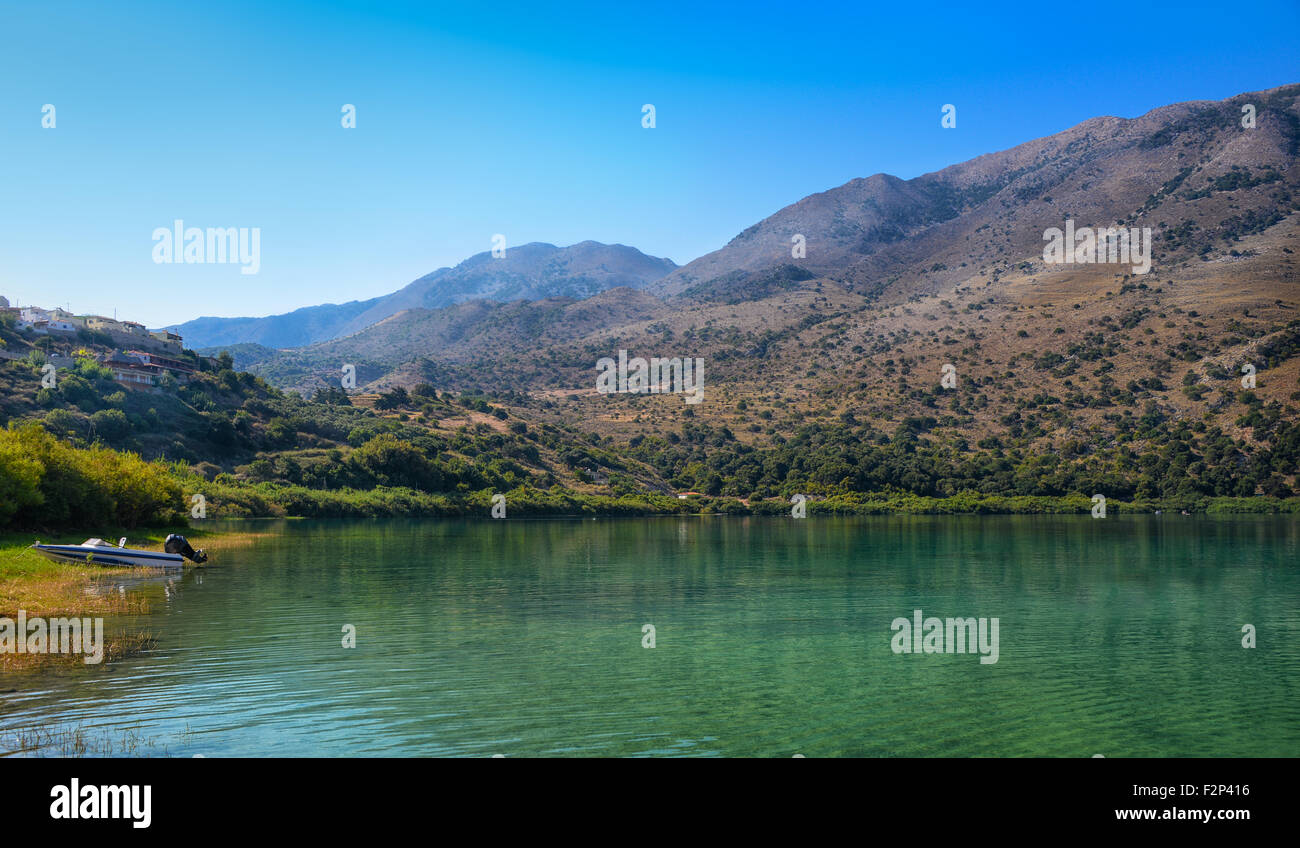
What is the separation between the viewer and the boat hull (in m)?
39.0

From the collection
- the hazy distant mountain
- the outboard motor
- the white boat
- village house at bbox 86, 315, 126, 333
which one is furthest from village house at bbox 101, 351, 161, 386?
the white boat

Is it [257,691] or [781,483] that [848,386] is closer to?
[781,483]

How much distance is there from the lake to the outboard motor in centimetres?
154

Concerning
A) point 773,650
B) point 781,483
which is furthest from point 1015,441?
point 773,650

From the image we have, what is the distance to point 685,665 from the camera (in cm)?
2317

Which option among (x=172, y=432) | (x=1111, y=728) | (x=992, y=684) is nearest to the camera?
(x=1111, y=728)

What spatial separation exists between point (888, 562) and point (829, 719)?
35.9 metres

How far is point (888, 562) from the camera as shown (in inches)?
2061

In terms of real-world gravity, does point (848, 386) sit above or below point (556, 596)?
above

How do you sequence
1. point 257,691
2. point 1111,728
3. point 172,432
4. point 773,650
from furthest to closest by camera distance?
point 172,432
point 773,650
point 257,691
point 1111,728

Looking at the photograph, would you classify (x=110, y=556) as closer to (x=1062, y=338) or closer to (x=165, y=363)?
(x=165, y=363)

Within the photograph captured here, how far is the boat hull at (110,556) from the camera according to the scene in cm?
3903

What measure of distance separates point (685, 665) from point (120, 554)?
30.8 metres

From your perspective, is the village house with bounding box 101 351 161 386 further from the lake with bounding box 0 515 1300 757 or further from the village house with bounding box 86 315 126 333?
the lake with bounding box 0 515 1300 757
